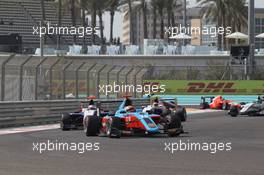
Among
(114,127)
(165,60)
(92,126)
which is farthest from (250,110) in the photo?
(165,60)

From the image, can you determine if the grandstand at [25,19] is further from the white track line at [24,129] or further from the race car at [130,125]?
the race car at [130,125]

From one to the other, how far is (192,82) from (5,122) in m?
25.8

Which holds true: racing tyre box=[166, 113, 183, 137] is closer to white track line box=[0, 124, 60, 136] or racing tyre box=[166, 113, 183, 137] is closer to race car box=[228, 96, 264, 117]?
white track line box=[0, 124, 60, 136]

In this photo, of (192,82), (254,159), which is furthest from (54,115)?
(192,82)

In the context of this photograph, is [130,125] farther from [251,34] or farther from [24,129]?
[251,34]

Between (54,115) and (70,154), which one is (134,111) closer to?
(70,154)

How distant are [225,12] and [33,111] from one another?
44041mm

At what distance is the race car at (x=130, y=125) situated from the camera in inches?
701

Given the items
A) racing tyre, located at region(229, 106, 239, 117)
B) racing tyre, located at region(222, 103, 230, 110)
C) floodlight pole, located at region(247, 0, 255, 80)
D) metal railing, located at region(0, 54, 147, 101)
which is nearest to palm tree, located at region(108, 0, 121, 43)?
floodlight pole, located at region(247, 0, 255, 80)

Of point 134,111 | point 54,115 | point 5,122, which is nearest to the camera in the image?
point 134,111

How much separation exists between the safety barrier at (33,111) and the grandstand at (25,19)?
4739 cm

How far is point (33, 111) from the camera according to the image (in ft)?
78.5

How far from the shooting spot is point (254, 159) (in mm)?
12305

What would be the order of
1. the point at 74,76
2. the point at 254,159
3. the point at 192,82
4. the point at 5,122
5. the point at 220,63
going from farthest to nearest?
1. the point at 220,63
2. the point at 192,82
3. the point at 74,76
4. the point at 5,122
5. the point at 254,159
